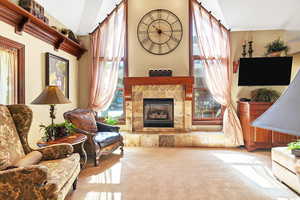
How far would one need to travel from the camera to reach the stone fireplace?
467 cm

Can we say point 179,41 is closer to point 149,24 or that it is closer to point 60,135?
point 149,24

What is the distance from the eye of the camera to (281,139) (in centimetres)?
389

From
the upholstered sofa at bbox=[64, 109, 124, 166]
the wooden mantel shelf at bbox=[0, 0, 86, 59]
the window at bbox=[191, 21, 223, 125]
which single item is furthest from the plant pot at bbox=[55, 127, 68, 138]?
the window at bbox=[191, 21, 223, 125]

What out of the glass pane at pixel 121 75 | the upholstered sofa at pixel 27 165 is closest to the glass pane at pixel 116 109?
the glass pane at pixel 121 75

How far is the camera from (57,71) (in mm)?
3734

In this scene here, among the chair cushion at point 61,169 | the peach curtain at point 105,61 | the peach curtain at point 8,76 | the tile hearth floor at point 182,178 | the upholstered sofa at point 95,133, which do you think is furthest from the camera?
the peach curtain at point 105,61

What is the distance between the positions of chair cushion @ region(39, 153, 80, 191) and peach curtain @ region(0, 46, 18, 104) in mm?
1078

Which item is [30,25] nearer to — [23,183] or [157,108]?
[23,183]

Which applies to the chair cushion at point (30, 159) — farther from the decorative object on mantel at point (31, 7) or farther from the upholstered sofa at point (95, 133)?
the decorative object on mantel at point (31, 7)

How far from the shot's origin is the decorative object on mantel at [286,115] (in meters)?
0.65

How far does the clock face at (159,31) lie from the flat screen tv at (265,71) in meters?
1.69

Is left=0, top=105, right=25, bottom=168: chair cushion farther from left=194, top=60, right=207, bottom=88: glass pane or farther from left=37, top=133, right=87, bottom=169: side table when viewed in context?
left=194, top=60, right=207, bottom=88: glass pane

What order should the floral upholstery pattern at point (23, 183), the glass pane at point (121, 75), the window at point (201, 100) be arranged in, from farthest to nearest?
the glass pane at point (121, 75) < the window at point (201, 100) < the floral upholstery pattern at point (23, 183)

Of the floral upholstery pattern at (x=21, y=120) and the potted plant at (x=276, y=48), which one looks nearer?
the floral upholstery pattern at (x=21, y=120)
